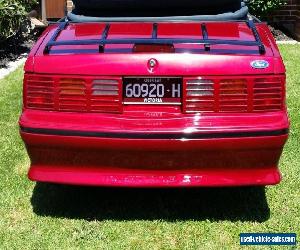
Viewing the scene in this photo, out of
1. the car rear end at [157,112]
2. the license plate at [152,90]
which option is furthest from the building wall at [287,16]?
the license plate at [152,90]

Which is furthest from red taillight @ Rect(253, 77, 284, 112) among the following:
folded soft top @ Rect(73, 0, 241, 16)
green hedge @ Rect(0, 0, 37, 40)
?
green hedge @ Rect(0, 0, 37, 40)

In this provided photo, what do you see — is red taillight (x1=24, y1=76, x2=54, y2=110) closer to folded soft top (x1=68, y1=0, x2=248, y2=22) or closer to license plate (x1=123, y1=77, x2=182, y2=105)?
license plate (x1=123, y1=77, x2=182, y2=105)

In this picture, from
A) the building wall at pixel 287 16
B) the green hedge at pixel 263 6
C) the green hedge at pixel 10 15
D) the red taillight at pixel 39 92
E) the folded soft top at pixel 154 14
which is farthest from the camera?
the building wall at pixel 287 16

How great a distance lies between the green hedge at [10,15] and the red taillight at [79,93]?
5.48 metres

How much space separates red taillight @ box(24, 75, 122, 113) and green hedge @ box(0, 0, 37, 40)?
548 cm

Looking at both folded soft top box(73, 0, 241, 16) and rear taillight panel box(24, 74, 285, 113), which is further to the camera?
folded soft top box(73, 0, 241, 16)

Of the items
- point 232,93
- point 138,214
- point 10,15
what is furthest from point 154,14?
point 10,15

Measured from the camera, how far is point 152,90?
364cm

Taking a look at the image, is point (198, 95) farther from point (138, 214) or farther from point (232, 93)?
point (138, 214)

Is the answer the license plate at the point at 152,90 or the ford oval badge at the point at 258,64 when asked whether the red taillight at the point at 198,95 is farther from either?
the ford oval badge at the point at 258,64

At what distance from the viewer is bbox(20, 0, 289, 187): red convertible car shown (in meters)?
3.57

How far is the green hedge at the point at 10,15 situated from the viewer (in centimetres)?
880

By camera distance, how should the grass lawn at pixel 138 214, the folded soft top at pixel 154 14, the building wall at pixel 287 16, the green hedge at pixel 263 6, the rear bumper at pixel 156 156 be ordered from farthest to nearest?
the building wall at pixel 287 16, the green hedge at pixel 263 6, the folded soft top at pixel 154 14, the grass lawn at pixel 138 214, the rear bumper at pixel 156 156

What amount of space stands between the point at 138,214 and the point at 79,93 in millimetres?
1136
